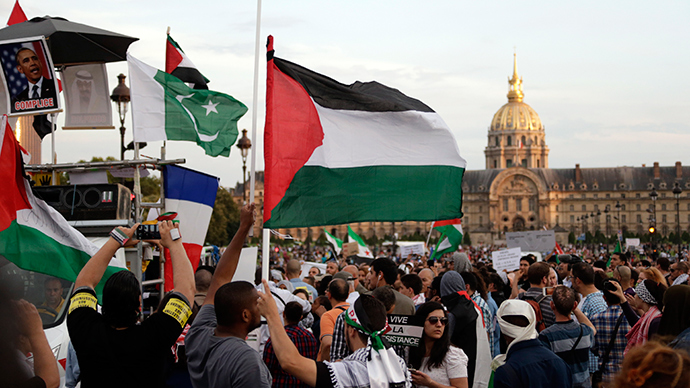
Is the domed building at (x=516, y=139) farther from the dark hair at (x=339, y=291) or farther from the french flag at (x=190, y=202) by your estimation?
the dark hair at (x=339, y=291)

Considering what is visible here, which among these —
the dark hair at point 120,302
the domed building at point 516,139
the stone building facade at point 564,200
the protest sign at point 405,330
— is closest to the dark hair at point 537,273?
the protest sign at point 405,330

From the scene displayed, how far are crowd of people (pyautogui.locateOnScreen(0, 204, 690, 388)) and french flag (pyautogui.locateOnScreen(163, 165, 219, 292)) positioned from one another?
328 cm

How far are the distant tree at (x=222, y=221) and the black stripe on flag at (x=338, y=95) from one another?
5028 cm

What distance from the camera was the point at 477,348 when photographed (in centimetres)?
507

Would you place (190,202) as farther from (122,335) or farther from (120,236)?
(122,335)

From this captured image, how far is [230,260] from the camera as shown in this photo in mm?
3797

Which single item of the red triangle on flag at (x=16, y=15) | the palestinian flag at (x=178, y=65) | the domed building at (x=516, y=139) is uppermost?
the domed building at (x=516, y=139)

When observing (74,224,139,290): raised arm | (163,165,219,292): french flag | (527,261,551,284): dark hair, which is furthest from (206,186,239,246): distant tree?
(74,224,139,290): raised arm

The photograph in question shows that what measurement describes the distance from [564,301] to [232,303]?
9.14ft

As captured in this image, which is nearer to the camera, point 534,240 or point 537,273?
point 537,273

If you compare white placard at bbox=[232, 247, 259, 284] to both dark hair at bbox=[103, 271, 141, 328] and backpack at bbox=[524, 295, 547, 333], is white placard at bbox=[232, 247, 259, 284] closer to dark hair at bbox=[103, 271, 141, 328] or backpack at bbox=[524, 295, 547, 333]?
backpack at bbox=[524, 295, 547, 333]

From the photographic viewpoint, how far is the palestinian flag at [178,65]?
36.1 ft

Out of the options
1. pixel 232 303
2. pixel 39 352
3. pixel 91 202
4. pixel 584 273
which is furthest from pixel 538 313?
pixel 91 202

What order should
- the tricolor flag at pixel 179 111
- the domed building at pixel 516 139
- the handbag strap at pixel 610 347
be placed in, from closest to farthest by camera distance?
the handbag strap at pixel 610 347, the tricolor flag at pixel 179 111, the domed building at pixel 516 139
